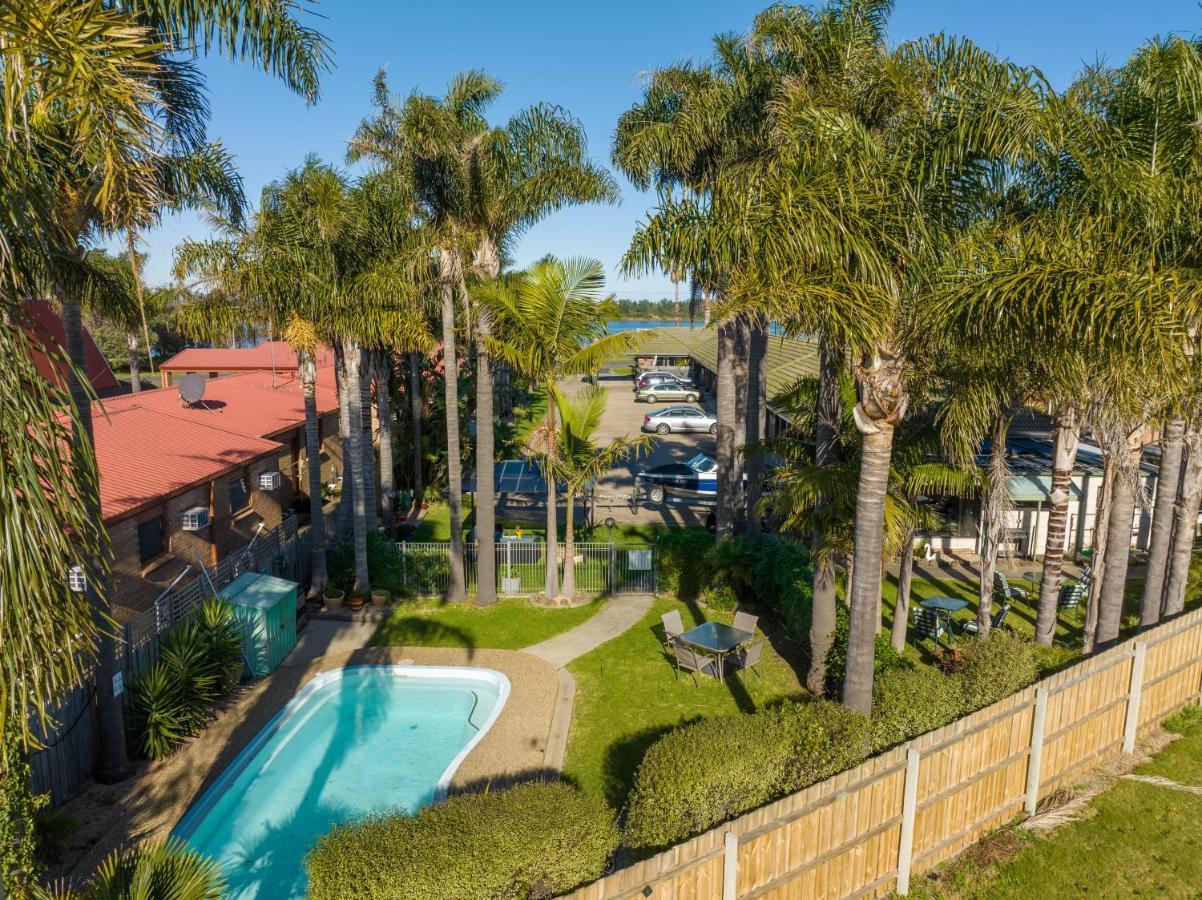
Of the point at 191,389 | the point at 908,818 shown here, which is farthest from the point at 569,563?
the point at 191,389

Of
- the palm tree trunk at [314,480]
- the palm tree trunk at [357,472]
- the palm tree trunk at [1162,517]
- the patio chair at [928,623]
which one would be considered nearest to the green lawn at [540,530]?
the palm tree trunk at [357,472]

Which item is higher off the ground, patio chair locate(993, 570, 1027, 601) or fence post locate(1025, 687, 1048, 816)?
fence post locate(1025, 687, 1048, 816)

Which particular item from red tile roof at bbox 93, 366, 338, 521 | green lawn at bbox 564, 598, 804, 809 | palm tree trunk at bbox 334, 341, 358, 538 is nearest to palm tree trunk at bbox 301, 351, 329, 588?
palm tree trunk at bbox 334, 341, 358, 538

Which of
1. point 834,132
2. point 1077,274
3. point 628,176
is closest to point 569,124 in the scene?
point 628,176

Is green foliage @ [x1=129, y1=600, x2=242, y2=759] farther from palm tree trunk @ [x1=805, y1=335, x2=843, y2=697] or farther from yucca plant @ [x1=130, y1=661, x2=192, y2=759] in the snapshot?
palm tree trunk @ [x1=805, y1=335, x2=843, y2=697]

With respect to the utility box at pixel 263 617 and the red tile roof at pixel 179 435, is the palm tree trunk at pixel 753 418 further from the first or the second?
the red tile roof at pixel 179 435

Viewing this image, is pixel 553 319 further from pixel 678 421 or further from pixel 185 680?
pixel 678 421
